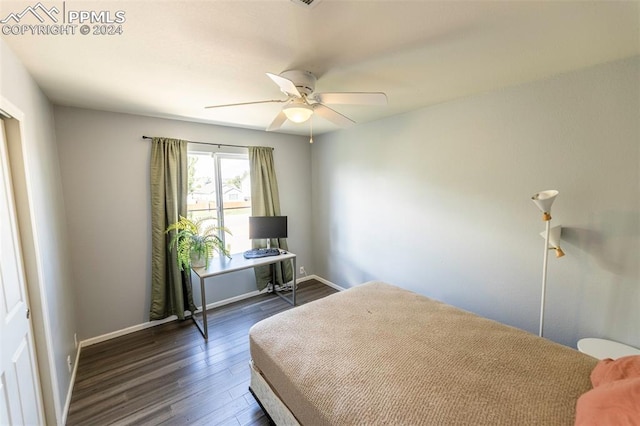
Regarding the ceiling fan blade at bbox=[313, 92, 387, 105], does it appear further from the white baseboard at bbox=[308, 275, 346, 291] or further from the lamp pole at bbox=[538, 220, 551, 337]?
the white baseboard at bbox=[308, 275, 346, 291]

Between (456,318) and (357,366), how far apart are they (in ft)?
3.17

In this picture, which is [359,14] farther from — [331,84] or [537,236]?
[537,236]

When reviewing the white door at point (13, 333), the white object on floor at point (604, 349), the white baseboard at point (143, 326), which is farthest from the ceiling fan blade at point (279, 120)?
the white object on floor at point (604, 349)

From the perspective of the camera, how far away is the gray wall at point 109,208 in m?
2.57

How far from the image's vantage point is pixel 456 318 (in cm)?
196

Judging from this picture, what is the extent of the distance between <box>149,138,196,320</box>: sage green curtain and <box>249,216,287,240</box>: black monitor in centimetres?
87

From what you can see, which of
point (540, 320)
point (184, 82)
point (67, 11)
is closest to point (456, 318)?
point (540, 320)

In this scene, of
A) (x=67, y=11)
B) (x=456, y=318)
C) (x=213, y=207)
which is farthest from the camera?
(x=213, y=207)

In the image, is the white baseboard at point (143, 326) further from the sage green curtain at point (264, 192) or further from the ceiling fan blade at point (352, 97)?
the ceiling fan blade at point (352, 97)

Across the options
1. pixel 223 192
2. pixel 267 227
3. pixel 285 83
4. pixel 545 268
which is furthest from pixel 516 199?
pixel 223 192

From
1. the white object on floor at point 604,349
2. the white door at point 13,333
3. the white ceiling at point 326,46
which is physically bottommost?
the white object on floor at point 604,349

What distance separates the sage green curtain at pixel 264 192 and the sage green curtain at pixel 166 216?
91 cm

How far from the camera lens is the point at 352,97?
171 centimetres

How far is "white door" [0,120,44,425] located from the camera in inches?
47.3
